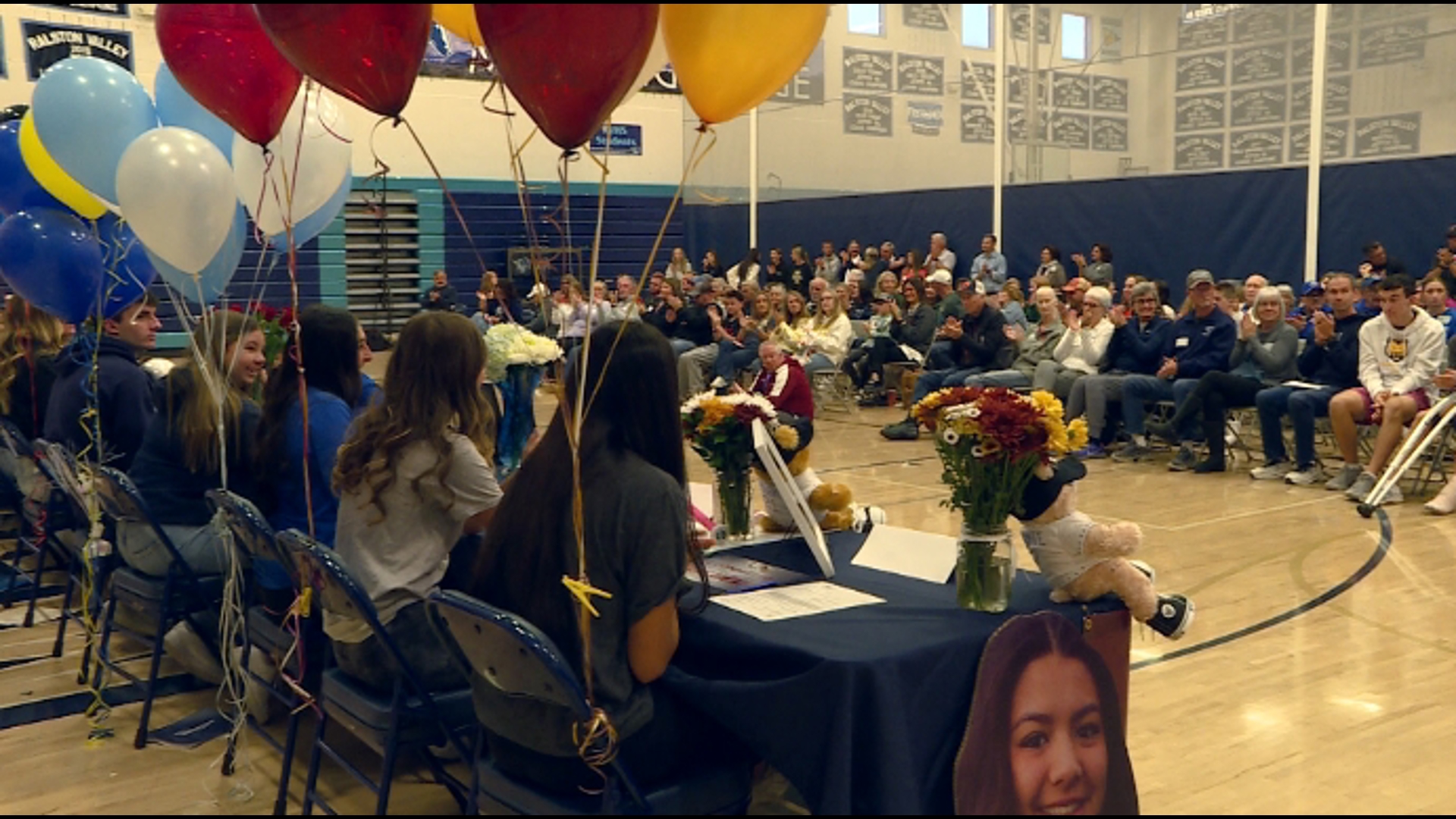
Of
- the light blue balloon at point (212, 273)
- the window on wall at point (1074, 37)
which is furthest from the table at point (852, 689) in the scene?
the window on wall at point (1074, 37)

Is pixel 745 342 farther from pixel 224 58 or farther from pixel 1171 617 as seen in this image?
pixel 1171 617

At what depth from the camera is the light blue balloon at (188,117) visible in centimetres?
413

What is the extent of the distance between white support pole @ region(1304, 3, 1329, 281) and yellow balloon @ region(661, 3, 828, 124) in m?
9.81

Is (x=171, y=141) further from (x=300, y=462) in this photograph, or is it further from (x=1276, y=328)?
(x=1276, y=328)

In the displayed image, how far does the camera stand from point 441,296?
15.0 meters

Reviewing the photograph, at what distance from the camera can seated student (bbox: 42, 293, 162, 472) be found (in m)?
4.32

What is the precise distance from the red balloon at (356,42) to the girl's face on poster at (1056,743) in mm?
1641

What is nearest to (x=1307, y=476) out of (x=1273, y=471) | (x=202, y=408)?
(x=1273, y=471)

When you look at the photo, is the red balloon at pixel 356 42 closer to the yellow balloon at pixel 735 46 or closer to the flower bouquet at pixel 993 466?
the yellow balloon at pixel 735 46

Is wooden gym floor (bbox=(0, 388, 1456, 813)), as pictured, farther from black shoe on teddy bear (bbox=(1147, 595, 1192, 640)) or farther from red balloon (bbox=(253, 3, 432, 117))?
red balloon (bbox=(253, 3, 432, 117))

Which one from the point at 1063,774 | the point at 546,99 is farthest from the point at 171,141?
the point at 1063,774

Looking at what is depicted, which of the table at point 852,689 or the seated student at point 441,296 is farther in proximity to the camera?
the seated student at point 441,296

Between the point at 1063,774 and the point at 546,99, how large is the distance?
152 cm

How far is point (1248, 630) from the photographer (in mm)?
4184
